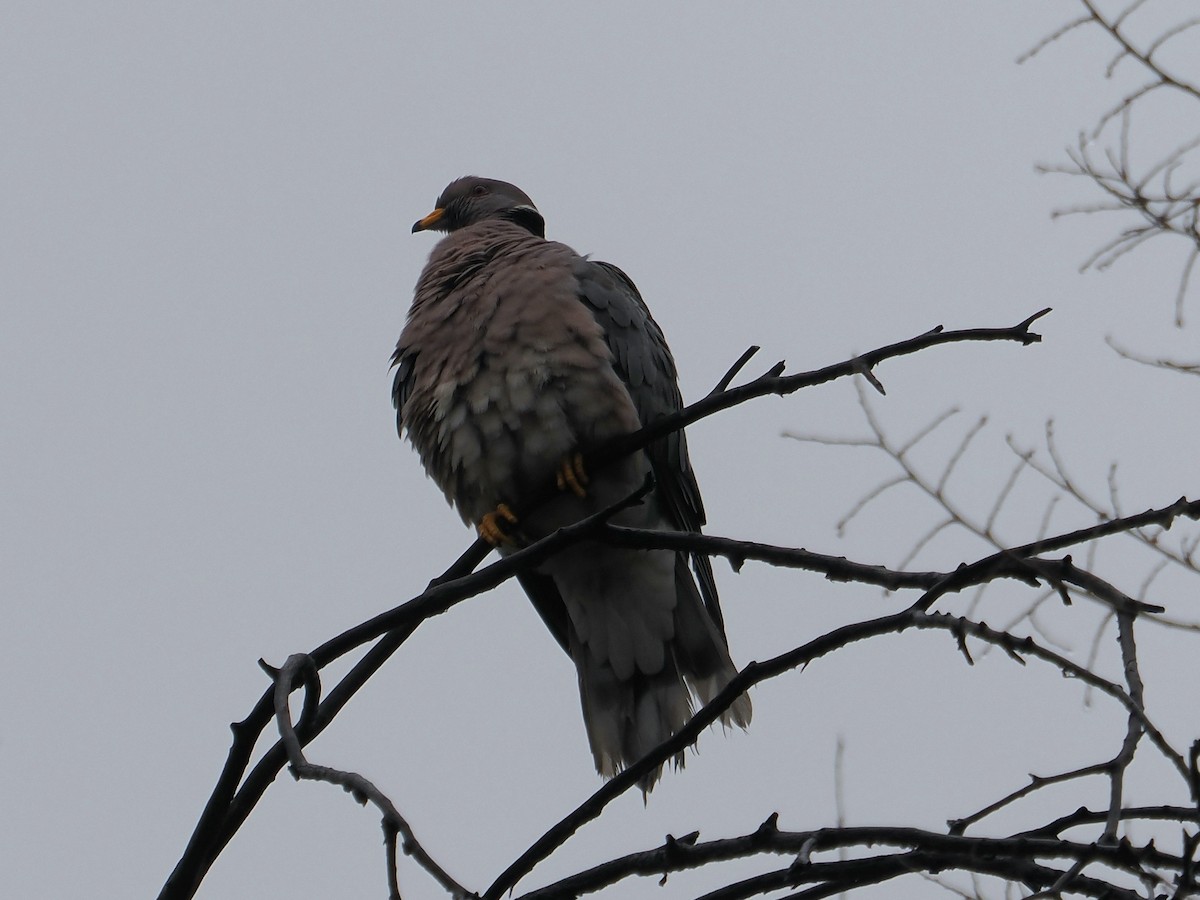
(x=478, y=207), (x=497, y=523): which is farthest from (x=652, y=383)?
(x=478, y=207)

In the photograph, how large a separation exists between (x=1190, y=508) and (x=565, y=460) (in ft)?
7.90

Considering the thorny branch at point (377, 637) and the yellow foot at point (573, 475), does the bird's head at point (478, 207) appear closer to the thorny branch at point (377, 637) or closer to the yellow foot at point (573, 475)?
the yellow foot at point (573, 475)

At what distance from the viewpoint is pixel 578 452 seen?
4184mm

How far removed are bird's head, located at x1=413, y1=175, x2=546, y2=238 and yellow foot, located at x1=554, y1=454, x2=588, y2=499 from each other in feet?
6.57

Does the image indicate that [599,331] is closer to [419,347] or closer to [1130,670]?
[419,347]

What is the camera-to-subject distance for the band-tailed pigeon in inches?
166

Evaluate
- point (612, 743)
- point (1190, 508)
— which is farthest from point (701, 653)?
point (1190, 508)

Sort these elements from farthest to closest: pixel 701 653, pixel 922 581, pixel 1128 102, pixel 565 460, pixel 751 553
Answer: pixel 701 653, pixel 565 460, pixel 1128 102, pixel 751 553, pixel 922 581

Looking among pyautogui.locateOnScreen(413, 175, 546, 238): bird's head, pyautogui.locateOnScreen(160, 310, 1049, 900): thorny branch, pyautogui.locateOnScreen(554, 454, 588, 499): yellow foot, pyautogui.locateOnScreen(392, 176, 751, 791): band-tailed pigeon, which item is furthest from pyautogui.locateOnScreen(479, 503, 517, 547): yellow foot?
pyautogui.locateOnScreen(413, 175, 546, 238): bird's head

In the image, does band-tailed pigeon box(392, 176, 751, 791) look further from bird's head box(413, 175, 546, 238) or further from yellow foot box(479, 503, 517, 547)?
bird's head box(413, 175, 546, 238)

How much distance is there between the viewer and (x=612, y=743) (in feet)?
14.4

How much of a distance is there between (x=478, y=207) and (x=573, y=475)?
2223mm

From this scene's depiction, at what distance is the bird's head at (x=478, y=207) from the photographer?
5.98 m

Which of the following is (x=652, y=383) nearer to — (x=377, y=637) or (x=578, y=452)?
(x=578, y=452)
